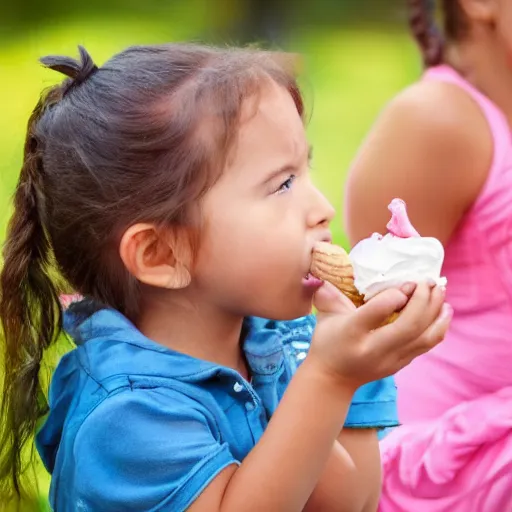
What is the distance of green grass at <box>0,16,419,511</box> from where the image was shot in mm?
4445

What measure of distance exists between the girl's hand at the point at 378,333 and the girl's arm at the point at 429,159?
62 cm

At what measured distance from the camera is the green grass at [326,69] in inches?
175

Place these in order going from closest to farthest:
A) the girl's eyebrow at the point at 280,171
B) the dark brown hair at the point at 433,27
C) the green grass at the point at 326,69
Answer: the girl's eyebrow at the point at 280,171, the dark brown hair at the point at 433,27, the green grass at the point at 326,69

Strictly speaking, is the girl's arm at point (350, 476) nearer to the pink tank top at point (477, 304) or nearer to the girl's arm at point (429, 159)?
the pink tank top at point (477, 304)

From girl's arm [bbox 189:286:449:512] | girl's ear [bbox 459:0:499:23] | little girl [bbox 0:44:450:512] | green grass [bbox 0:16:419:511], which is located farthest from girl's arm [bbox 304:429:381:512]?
green grass [bbox 0:16:419:511]

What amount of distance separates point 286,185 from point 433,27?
935mm

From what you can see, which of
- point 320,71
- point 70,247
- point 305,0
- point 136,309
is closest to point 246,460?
point 136,309

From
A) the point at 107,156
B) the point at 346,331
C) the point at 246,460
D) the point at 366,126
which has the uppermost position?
the point at 107,156

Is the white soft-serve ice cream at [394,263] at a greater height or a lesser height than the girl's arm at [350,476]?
greater

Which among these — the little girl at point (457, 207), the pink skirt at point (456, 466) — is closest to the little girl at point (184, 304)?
the pink skirt at point (456, 466)

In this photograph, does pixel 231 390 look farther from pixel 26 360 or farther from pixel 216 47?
pixel 216 47

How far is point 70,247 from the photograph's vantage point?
1.54 m

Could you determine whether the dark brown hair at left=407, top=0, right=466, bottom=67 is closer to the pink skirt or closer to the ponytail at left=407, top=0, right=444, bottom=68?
the ponytail at left=407, top=0, right=444, bottom=68

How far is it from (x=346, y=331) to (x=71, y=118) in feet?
1.51
